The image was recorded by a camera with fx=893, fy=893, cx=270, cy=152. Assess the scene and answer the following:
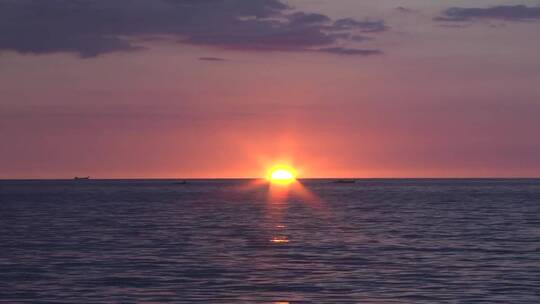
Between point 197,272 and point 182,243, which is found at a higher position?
point 182,243

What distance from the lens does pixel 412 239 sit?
66.9 metres

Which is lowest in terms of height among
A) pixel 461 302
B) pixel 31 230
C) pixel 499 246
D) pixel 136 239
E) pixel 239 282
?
pixel 461 302

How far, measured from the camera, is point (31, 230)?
79.6 m

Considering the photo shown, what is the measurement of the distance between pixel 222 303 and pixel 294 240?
31018 millimetres

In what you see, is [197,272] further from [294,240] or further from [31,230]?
[31,230]

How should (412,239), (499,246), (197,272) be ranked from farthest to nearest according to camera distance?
1. (412,239)
2. (499,246)
3. (197,272)

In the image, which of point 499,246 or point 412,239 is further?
point 412,239

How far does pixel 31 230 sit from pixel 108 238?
44.9 feet

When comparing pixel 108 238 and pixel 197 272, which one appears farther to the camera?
pixel 108 238

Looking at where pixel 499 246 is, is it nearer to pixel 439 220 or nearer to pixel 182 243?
pixel 182 243

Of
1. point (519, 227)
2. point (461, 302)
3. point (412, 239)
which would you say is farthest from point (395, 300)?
point (519, 227)

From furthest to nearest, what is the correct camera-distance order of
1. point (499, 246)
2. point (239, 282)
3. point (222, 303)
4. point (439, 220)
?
point (439, 220) < point (499, 246) < point (239, 282) < point (222, 303)

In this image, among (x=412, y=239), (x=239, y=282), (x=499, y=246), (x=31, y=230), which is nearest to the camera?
(x=239, y=282)

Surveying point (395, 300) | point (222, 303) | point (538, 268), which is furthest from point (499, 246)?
point (222, 303)
